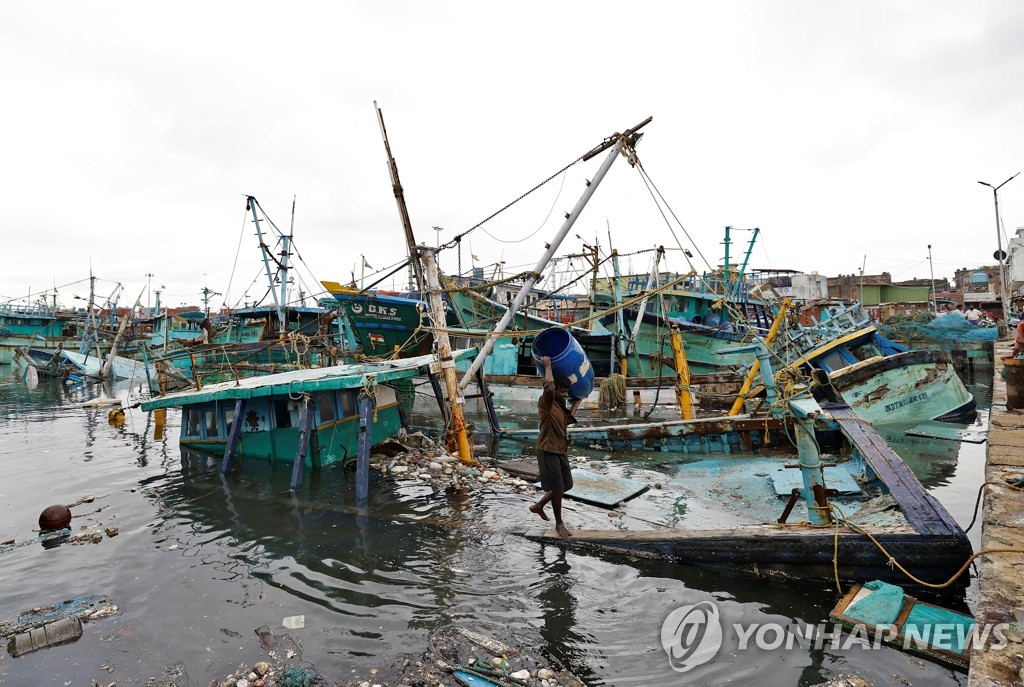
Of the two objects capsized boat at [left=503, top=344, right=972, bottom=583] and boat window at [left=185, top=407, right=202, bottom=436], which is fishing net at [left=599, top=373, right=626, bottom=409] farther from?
boat window at [left=185, top=407, right=202, bottom=436]

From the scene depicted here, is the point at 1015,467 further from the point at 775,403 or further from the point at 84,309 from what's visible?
the point at 84,309

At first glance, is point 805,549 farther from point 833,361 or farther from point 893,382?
point 833,361

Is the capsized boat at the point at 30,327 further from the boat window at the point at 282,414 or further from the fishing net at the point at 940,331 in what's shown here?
the fishing net at the point at 940,331

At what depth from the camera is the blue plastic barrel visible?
6.86 meters

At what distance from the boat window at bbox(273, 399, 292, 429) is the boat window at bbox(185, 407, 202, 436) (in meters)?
2.64

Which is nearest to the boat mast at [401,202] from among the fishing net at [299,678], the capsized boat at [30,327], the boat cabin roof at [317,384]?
the boat cabin roof at [317,384]

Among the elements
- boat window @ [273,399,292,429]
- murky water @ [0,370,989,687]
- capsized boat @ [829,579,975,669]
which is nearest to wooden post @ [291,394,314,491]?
murky water @ [0,370,989,687]

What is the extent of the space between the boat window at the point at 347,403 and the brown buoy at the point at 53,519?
4318 millimetres

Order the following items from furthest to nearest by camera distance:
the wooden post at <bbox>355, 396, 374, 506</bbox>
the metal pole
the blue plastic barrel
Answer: the metal pole < the wooden post at <bbox>355, 396, 374, 506</bbox> < the blue plastic barrel

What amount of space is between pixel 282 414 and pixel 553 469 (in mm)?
6622

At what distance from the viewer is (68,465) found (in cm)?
1204

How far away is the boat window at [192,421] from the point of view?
1222cm

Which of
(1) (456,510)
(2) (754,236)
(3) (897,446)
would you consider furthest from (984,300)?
(1) (456,510)

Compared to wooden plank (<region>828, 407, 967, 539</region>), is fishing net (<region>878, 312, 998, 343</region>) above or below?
above
